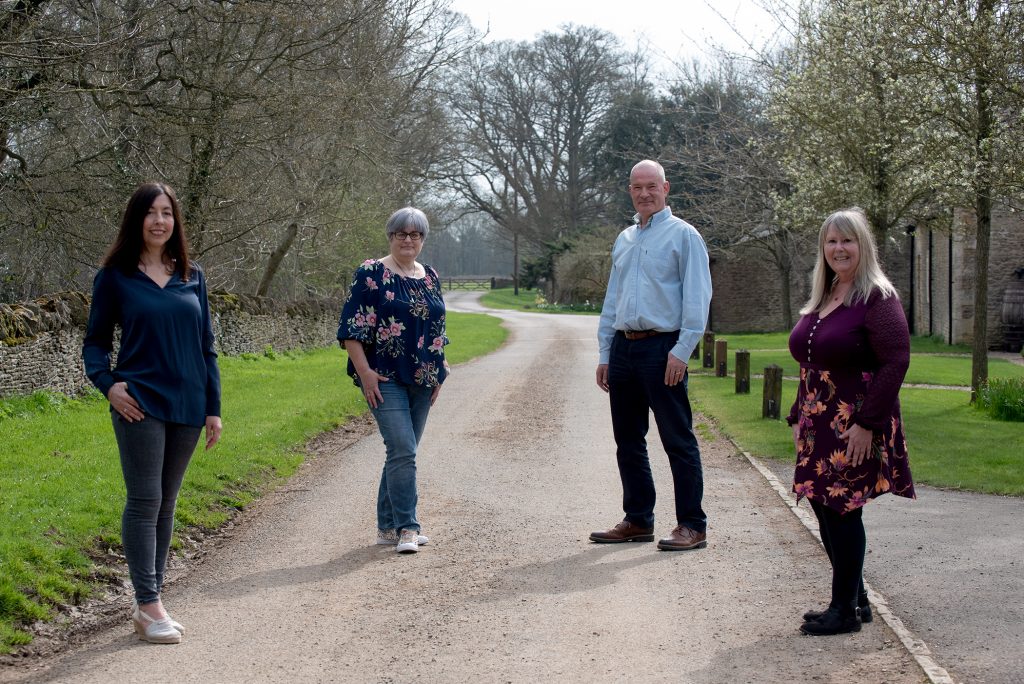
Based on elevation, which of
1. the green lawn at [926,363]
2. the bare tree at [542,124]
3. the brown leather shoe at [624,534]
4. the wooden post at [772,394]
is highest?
the bare tree at [542,124]

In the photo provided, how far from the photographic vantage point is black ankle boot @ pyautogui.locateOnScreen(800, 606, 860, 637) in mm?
5031

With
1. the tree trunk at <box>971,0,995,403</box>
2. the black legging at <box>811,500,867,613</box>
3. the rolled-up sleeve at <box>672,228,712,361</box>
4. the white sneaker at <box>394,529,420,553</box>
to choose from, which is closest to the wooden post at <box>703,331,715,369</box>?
the tree trunk at <box>971,0,995,403</box>

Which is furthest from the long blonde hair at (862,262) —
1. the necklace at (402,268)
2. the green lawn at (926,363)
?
the green lawn at (926,363)

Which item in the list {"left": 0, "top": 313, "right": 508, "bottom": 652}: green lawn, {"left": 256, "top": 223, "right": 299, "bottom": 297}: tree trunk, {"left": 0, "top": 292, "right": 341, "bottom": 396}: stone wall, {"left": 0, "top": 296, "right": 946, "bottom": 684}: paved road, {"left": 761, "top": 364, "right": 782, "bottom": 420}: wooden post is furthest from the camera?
{"left": 256, "top": 223, "right": 299, "bottom": 297}: tree trunk

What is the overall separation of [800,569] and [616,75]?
193 feet

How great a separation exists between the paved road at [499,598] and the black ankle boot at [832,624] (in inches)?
2.0

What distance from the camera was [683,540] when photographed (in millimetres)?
6785

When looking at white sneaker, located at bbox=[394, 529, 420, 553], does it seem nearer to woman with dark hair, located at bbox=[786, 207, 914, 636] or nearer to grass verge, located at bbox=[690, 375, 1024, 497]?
woman with dark hair, located at bbox=[786, 207, 914, 636]

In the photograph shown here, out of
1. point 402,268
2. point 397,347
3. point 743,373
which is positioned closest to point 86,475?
point 397,347

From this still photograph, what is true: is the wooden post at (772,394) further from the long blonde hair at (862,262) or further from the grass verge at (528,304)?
the grass verge at (528,304)

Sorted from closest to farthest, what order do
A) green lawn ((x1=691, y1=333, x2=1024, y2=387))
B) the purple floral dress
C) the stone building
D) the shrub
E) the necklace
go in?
the purple floral dress < the necklace < the shrub < green lawn ((x1=691, y1=333, x2=1024, y2=387)) < the stone building

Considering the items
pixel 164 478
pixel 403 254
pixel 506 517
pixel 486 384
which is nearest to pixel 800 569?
pixel 506 517

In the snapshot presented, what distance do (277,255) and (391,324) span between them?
20671 millimetres

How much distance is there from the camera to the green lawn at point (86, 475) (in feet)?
19.5
